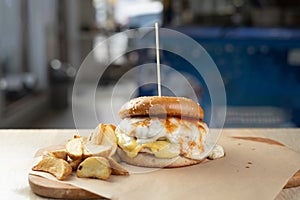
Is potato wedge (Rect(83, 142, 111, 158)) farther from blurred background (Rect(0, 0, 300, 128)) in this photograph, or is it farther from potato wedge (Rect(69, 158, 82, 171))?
blurred background (Rect(0, 0, 300, 128))

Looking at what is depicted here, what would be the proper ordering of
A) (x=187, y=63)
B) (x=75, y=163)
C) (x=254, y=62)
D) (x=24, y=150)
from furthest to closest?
(x=254, y=62)
(x=187, y=63)
(x=24, y=150)
(x=75, y=163)

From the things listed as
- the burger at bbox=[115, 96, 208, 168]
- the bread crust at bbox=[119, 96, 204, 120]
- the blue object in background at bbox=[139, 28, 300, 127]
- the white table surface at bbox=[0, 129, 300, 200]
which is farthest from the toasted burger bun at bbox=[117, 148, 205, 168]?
the blue object in background at bbox=[139, 28, 300, 127]

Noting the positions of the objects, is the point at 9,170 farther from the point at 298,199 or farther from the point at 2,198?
the point at 298,199

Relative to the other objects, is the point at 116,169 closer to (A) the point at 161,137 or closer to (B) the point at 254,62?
(A) the point at 161,137

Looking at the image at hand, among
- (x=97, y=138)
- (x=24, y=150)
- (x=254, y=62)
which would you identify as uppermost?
(x=97, y=138)

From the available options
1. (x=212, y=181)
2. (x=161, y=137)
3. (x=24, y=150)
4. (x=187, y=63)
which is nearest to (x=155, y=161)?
(x=161, y=137)

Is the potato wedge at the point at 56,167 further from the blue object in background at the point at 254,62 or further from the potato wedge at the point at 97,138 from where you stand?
the blue object in background at the point at 254,62
